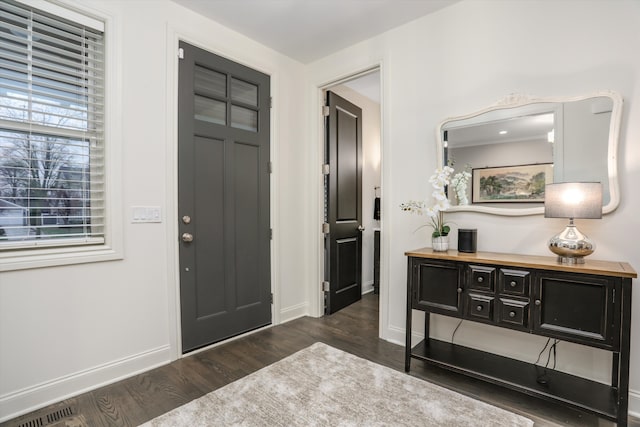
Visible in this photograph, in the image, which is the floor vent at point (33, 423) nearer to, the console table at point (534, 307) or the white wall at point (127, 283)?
the white wall at point (127, 283)

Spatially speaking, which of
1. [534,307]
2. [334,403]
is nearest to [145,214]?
[334,403]

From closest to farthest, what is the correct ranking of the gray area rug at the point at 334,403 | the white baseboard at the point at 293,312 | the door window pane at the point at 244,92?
the gray area rug at the point at 334,403, the door window pane at the point at 244,92, the white baseboard at the point at 293,312

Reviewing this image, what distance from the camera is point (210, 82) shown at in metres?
2.71

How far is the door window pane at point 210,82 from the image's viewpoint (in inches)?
104

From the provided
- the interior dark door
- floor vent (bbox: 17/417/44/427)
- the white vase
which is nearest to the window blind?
floor vent (bbox: 17/417/44/427)

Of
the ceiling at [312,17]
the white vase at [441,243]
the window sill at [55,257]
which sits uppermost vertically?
the ceiling at [312,17]

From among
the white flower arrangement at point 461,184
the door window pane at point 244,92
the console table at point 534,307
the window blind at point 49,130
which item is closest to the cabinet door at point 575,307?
the console table at point 534,307

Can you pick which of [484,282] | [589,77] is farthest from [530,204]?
[589,77]

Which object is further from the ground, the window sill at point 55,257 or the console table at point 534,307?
the window sill at point 55,257

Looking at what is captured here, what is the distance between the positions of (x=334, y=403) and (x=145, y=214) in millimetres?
1826

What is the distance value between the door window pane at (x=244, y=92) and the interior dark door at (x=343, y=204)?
85 centimetres

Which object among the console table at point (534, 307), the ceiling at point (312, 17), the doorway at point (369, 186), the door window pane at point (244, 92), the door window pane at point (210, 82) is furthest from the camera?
the doorway at point (369, 186)

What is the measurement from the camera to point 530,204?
84.6 inches

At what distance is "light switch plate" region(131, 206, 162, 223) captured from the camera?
2268mm
